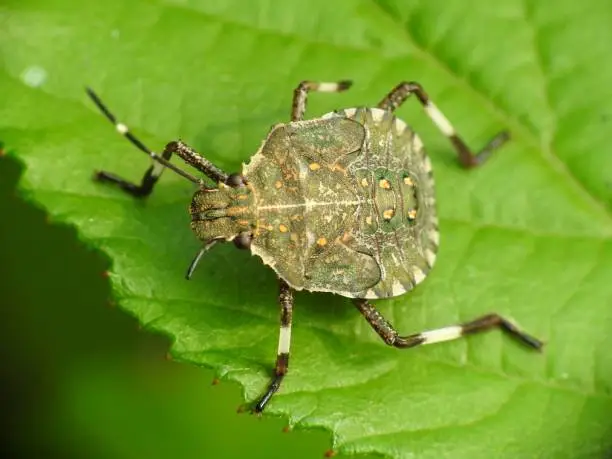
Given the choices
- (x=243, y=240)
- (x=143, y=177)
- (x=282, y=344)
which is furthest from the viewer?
(x=143, y=177)

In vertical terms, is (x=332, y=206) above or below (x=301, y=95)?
below

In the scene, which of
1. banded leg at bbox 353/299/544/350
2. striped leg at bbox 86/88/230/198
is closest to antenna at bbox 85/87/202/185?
striped leg at bbox 86/88/230/198

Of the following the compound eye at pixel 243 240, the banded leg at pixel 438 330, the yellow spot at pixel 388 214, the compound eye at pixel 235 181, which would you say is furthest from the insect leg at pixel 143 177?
the banded leg at pixel 438 330

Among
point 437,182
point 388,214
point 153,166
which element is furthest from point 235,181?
point 437,182

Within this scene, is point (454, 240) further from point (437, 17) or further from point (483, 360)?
point (437, 17)

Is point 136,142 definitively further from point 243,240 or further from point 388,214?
point 388,214

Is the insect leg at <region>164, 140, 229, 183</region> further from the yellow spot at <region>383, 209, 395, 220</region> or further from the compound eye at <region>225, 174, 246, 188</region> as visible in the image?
the yellow spot at <region>383, 209, 395, 220</region>

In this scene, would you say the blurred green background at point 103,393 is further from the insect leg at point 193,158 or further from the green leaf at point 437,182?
the insect leg at point 193,158
